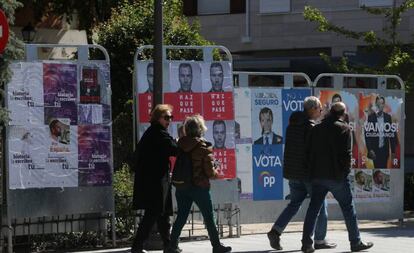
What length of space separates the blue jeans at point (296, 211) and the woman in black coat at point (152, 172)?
5.30 ft

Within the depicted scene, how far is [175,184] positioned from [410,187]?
27.7ft

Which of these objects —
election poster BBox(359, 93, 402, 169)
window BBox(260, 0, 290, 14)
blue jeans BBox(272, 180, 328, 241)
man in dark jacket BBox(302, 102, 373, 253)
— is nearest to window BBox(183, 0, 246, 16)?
window BBox(260, 0, 290, 14)

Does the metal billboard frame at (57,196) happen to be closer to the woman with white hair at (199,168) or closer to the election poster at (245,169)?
the woman with white hair at (199,168)

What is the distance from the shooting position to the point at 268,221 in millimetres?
12336

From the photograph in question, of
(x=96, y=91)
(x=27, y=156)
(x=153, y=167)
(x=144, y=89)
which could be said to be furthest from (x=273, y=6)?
(x=153, y=167)

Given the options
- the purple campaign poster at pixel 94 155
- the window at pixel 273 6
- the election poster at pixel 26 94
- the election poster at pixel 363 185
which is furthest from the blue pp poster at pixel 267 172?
the window at pixel 273 6

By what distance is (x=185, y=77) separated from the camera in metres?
11.3

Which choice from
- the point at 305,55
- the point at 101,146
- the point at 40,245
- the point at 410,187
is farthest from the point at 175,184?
the point at 305,55

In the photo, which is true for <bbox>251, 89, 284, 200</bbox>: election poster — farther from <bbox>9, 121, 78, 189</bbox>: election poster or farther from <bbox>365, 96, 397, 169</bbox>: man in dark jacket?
<bbox>9, 121, 78, 189</bbox>: election poster

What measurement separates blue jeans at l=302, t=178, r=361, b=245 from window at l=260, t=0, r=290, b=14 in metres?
19.8

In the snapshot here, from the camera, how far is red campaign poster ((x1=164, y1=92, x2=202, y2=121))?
1124cm

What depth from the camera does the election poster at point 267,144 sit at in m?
12.1

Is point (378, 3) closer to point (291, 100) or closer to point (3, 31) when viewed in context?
point (291, 100)

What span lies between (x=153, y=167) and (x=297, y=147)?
1917 millimetres
